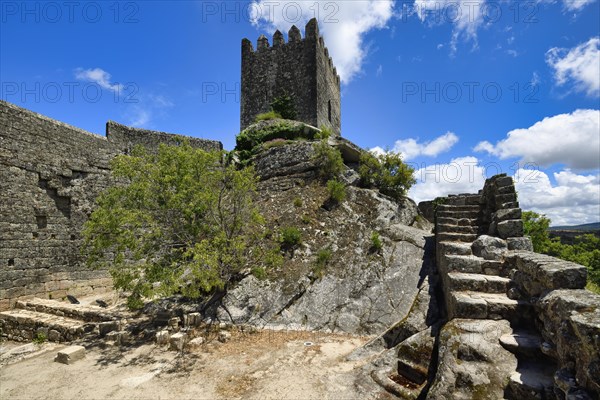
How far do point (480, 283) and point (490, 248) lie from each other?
1.31 meters

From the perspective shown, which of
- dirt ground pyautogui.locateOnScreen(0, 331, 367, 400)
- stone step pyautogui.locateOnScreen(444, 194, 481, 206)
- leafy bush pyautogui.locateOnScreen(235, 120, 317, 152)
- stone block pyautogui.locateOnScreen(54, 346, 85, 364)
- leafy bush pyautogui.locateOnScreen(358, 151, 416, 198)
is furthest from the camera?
leafy bush pyautogui.locateOnScreen(235, 120, 317, 152)

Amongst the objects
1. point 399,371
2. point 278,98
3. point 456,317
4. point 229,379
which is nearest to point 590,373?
point 456,317

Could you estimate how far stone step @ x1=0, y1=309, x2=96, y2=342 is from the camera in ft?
26.9

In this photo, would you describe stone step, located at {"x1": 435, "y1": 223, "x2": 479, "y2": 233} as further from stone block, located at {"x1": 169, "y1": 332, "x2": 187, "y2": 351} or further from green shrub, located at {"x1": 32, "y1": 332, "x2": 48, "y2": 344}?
green shrub, located at {"x1": 32, "y1": 332, "x2": 48, "y2": 344}

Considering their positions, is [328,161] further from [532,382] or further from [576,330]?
[576,330]

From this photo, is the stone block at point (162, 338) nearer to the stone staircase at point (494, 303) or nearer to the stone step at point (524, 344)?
the stone staircase at point (494, 303)

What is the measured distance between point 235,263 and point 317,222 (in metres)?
3.95

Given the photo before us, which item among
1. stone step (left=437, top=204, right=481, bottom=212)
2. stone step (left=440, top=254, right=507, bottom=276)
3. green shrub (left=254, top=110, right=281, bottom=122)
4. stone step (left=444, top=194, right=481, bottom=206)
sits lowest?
stone step (left=440, top=254, right=507, bottom=276)

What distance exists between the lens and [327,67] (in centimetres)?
2180

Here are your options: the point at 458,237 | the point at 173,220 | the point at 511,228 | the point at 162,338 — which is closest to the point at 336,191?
the point at 458,237

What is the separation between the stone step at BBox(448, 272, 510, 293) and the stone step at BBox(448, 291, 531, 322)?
325mm

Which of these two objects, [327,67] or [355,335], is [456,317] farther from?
[327,67]

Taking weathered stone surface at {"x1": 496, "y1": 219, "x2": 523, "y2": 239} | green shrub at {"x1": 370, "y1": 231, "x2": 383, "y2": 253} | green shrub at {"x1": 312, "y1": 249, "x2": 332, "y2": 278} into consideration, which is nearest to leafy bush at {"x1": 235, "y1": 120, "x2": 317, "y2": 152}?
green shrub at {"x1": 370, "y1": 231, "x2": 383, "y2": 253}

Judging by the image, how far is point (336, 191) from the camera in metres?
12.5
